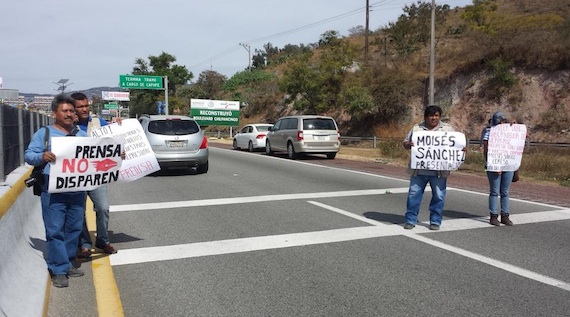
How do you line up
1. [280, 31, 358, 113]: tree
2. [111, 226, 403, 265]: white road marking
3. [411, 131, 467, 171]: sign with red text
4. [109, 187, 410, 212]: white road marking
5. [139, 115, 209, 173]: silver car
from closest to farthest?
[111, 226, 403, 265]: white road marking, [411, 131, 467, 171]: sign with red text, [109, 187, 410, 212]: white road marking, [139, 115, 209, 173]: silver car, [280, 31, 358, 113]: tree

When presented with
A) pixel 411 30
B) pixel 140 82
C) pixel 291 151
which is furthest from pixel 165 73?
pixel 291 151

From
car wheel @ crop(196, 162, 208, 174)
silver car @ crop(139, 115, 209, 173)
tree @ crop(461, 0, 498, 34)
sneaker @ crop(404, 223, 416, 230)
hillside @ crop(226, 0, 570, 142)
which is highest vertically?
tree @ crop(461, 0, 498, 34)

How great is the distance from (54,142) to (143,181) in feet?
27.5

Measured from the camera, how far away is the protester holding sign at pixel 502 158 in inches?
285

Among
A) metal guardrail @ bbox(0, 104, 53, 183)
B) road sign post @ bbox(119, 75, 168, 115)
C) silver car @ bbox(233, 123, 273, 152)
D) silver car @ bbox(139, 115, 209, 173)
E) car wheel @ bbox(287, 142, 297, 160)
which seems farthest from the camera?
road sign post @ bbox(119, 75, 168, 115)

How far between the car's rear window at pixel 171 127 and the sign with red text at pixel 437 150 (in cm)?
825

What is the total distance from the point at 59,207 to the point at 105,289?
89 cm

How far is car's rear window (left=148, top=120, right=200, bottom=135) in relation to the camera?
13492 mm

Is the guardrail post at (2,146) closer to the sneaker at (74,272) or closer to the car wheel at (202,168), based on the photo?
the sneaker at (74,272)

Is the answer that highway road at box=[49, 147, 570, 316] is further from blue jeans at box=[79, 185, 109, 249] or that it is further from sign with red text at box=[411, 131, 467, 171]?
sign with red text at box=[411, 131, 467, 171]

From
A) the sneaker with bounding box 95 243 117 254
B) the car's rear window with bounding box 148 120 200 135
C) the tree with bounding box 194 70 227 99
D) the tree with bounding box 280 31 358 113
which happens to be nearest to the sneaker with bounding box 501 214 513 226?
the sneaker with bounding box 95 243 117 254

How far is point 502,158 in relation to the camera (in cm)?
722

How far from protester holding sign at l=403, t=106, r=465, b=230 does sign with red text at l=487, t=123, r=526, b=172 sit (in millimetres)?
679

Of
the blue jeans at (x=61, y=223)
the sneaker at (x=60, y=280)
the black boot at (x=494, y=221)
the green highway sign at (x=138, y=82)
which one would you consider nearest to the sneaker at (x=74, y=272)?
the blue jeans at (x=61, y=223)
